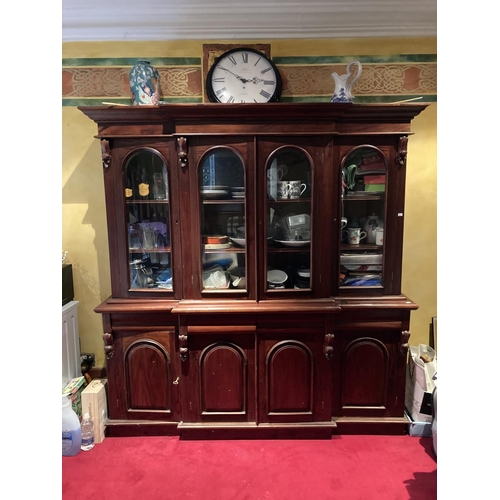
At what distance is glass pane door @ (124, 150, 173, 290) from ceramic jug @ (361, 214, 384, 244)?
120cm

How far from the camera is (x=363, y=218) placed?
7.07ft

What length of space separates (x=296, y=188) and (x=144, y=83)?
111cm

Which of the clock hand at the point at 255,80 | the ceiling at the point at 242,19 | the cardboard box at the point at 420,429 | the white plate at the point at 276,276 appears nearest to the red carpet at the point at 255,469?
the cardboard box at the point at 420,429

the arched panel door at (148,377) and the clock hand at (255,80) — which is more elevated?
the clock hand at (255,80)

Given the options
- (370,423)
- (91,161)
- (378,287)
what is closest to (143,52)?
(91,161)

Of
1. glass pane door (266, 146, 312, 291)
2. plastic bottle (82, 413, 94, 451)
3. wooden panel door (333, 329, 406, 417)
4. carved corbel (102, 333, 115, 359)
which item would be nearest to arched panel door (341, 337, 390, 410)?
wooden panel door (333, 329, 406, 417)

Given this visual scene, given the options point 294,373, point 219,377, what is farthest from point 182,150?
point 294,373

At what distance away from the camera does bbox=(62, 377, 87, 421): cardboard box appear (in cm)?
216

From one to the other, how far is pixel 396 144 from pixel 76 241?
2.17m

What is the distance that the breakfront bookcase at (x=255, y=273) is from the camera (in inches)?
77.8

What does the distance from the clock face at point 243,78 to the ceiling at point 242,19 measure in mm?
167

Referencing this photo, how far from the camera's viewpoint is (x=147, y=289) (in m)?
2.13

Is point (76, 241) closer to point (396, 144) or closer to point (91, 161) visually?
point (91, 161)

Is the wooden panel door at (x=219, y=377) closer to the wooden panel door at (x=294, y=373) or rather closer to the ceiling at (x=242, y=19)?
the wooden panel door at (x=294, y=373)
